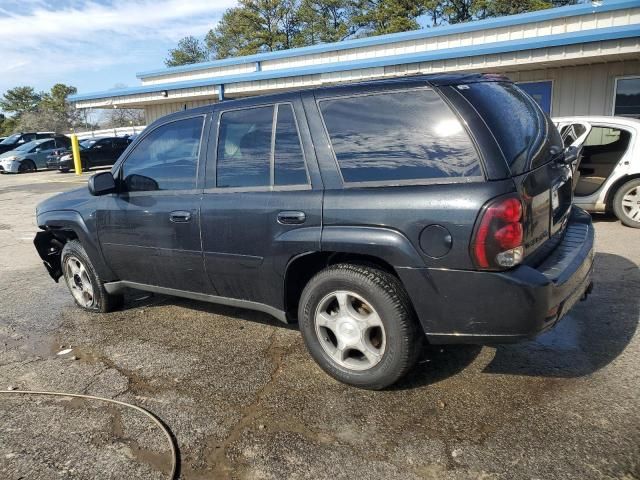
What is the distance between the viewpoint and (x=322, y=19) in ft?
156

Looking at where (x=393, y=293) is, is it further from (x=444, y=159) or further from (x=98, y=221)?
(x=98, y=221)

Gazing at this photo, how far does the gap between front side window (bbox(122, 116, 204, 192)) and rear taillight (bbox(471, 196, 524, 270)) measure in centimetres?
216

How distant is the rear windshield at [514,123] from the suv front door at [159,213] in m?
1.99

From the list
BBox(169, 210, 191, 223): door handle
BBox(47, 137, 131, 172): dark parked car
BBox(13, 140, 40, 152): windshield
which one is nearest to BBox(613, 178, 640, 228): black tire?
BBox(169, 210, 191, 223): door handle

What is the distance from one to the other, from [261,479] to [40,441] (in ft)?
4.35

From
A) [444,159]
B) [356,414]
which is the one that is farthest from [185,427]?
[444,159]

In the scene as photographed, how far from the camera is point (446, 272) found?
275 centimetres

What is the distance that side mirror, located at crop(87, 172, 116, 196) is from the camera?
4.21 m

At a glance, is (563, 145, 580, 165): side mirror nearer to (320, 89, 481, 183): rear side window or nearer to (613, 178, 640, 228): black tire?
(320, 89, 481, 183): rear side window

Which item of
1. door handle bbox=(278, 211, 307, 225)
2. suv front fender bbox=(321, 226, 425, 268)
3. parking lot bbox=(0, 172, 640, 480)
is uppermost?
door handle bbox=(278, 211, 307, 225)

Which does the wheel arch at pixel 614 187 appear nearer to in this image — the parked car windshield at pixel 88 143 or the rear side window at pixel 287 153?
the rear side window at pixel 287 153

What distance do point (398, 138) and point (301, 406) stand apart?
166cm

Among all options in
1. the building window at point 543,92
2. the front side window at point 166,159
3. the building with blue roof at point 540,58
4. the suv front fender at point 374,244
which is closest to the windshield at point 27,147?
the building with blue roof at point 540,58

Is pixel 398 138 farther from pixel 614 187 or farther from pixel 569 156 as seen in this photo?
pixel 614 187
